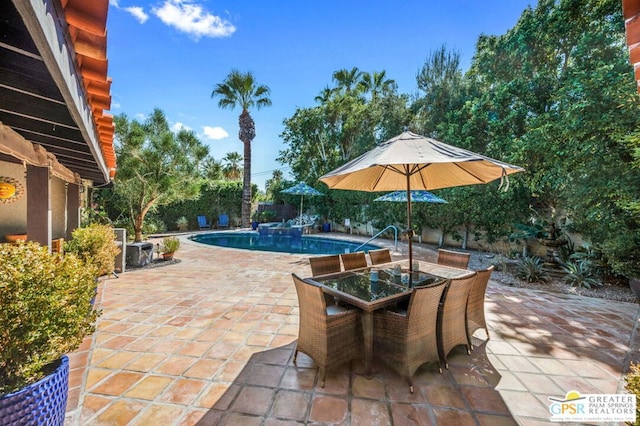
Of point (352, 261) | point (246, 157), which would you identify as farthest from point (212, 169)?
point (352, 261)

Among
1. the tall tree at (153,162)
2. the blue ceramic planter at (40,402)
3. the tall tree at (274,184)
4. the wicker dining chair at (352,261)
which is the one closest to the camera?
the blue ceramic planter at (40,402)

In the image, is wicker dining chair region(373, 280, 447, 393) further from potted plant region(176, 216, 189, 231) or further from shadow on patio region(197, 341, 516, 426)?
potted plant region(176, 216, 189, 231)

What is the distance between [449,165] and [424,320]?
7.70 ft

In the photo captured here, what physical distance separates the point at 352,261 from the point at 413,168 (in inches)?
65.5

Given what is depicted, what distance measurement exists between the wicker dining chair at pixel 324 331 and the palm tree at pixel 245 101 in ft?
49.2

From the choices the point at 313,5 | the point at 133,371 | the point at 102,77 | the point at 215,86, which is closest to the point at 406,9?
the point at 313,5

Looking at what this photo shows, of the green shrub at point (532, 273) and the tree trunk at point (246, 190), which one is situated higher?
the tree trunk at point (246, 190)

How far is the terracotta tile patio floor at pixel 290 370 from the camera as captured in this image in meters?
2.11

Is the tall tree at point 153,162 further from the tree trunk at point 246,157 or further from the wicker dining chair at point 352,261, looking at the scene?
the wicker dining chair at point 352,261

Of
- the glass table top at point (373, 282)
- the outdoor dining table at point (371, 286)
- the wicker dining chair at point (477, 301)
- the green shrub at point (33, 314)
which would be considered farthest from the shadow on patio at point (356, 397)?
the green shrub at point (33, 314)

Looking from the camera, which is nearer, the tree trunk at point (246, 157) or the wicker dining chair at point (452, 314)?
the wicker dining chair at point (452, 314)

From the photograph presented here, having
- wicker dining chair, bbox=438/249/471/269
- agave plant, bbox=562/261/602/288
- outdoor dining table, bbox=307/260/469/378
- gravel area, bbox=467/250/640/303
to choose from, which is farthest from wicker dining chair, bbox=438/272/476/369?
agave plant, bbox=562/261/602/288

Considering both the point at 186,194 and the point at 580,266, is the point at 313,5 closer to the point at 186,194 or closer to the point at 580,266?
Result: the point at 186,194

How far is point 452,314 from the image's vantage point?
2777 millimetres
